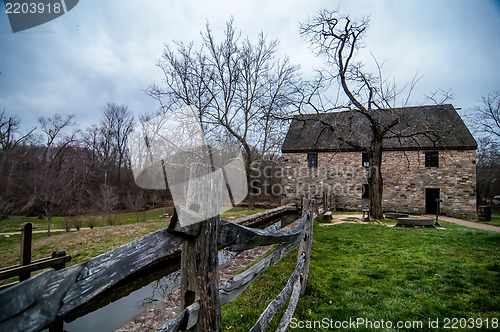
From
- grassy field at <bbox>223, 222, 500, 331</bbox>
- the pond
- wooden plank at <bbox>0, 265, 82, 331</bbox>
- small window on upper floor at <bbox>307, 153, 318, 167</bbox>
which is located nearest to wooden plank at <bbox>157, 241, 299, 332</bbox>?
wooden plank at <bbox>0, 265, 82, 331</bbox>

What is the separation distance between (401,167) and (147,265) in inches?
801

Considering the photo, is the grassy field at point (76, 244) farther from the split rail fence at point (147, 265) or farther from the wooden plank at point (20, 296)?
the wooden plank at point (20, 296)

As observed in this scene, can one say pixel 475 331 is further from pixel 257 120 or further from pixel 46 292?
pixel 257 120

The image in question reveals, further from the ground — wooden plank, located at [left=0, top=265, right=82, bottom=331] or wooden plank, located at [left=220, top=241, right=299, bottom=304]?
wooden plank, located at [left=0, top=265, right=82, bottom=331]

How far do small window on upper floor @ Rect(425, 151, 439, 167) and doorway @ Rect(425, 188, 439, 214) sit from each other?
1.84 meters

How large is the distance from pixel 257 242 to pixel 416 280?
3967 mm

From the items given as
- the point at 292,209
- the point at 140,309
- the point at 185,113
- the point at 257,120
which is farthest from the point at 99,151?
the point at 140,309

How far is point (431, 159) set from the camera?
17625 millimetres

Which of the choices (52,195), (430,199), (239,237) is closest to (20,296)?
(239,237)

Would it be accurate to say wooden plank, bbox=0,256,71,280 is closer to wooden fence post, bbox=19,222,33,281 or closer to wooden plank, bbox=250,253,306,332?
wooden fence post, bbox=19,222,33,281

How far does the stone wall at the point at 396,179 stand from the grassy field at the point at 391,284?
936cm

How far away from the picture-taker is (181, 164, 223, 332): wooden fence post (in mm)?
1556

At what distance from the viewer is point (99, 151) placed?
3244cm

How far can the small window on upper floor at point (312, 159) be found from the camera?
66.3 ft
